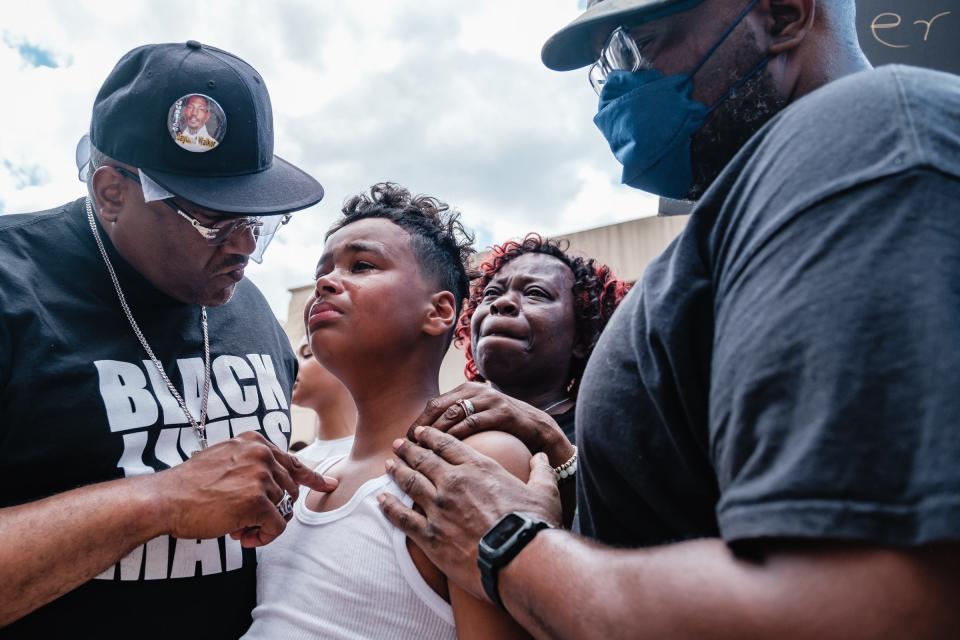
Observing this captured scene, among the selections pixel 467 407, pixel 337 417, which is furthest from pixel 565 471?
pixel 337 417

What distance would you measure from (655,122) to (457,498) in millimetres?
997

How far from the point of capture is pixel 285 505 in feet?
7.00

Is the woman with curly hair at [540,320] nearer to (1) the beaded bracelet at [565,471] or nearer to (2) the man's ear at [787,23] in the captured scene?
(1) the beaded bracelet at [565,471]

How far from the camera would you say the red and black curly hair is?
145 inches

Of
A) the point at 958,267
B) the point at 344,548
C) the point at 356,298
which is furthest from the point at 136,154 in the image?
the point at 958,267

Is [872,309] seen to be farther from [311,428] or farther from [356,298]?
[311,428]

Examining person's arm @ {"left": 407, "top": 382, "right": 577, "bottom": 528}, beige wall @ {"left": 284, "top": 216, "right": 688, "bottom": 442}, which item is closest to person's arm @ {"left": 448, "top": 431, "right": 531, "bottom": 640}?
person's arm @ {"left": 407, "top": 382, "right": 577, "bottom": 528}

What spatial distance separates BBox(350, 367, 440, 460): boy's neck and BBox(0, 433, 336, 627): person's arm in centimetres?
40

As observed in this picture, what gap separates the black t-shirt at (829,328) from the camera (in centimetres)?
78

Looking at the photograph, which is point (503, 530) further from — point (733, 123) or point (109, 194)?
point (109, 194)

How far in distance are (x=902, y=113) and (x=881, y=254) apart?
0.77 feet

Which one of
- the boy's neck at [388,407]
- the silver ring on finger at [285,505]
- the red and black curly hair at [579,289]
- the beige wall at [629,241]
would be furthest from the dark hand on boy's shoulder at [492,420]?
the beige wall at [629,241]

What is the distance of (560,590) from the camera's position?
1.11m

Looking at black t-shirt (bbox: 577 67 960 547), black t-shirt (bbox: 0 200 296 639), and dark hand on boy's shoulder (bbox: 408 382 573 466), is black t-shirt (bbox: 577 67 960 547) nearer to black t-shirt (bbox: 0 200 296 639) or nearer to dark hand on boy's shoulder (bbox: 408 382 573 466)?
dark hand on boy's shoulder (bbox: 408 382 573 466)
